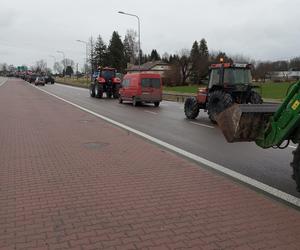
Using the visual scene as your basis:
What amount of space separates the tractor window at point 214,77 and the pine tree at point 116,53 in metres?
90.7

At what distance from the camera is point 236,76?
53.1ft

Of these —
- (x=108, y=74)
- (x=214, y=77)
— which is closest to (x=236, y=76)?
(x=214, y=77)

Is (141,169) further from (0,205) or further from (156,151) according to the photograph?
(0,205)

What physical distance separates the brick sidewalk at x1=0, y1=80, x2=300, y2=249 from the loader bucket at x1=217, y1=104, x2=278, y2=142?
2.65ft

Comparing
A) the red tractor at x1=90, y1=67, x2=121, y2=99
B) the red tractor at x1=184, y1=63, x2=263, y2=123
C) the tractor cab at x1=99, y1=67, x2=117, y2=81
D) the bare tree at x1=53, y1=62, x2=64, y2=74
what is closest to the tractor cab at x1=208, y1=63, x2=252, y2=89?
the red tractor at x1=184, y1=63, x2=263, y2=123

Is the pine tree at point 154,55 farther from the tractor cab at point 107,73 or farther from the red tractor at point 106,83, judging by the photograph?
the red tractor at point 106,83

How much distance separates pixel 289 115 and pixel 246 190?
133cm

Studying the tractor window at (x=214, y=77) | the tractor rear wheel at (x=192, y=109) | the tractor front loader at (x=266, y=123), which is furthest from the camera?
the tractor rear wheel at (x=192, y=109)

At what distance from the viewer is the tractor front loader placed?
6430mm

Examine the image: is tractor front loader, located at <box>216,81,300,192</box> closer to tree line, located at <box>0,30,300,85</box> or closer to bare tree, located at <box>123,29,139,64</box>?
tree line, located at <box>0,30,300,85</box>

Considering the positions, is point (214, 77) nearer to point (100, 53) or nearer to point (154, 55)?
point (100, 53)

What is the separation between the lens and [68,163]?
332 inches

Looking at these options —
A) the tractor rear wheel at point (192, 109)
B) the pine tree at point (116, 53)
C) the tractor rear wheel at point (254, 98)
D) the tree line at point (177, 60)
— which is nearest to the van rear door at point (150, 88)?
the tractor rear wheel at point (192, 109)

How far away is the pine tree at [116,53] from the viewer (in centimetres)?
10754
